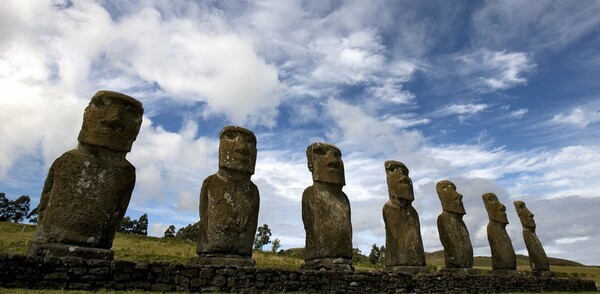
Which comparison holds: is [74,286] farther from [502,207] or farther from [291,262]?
[291,262]

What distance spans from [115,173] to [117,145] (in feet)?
2.06

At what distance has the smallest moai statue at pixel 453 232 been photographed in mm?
16734

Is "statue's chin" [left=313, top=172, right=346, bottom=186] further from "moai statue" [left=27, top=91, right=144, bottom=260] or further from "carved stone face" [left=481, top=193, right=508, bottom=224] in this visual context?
"carved stone face" [left=481, top=193, right=508, bottom=224]

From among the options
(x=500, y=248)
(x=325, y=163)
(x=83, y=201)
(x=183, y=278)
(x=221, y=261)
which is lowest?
(x=183, y=278)

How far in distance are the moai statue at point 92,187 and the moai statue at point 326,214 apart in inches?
206

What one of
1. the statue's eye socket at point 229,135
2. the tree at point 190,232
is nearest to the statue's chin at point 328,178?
the statue's eye socket at point 229,135

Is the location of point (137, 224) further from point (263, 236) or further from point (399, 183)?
point (399, 183)

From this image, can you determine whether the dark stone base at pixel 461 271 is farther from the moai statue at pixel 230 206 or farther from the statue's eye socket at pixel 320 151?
the moai statue at pixel 230 206

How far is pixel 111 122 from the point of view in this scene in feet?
31.9

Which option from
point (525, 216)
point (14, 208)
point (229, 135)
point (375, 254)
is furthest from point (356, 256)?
point (14, 208)

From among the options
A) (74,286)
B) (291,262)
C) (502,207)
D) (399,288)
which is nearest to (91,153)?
(74,286)

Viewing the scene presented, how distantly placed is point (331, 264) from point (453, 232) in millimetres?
7102

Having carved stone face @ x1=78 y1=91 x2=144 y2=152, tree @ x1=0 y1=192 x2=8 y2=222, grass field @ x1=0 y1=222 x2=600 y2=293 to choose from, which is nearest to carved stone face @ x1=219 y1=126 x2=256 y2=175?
carved stone face @ x1=78 y1=91 x2=144 y2=152

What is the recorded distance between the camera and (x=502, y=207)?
20.8 m
